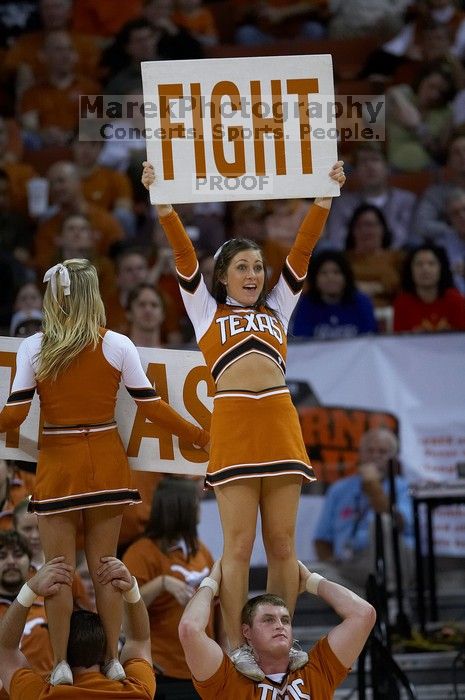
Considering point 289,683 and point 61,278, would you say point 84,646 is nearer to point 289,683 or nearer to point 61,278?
point 289,683

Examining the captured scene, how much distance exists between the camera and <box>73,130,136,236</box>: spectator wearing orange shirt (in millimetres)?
10745

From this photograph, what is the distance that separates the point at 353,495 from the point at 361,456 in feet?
0.81

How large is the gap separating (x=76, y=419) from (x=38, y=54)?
772cm

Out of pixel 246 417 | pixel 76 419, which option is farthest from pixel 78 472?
pixel 246 417

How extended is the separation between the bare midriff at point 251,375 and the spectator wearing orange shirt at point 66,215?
16.7 ft

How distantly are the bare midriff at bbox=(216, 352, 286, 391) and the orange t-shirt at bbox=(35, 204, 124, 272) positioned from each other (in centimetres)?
502

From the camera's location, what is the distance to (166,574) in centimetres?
655

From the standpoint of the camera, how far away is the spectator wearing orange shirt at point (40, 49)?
12.3 m

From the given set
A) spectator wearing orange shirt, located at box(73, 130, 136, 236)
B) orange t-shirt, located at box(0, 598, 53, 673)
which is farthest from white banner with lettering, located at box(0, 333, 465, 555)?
spectator wearing orange shirt, located at box(73, 130, 136, 236)

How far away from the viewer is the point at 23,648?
6039 mm

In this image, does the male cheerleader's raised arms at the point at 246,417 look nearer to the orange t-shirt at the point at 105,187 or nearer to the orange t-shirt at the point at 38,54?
the orange t-shirt at the point at 105,187

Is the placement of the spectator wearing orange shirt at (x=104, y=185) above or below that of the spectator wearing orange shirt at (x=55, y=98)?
below

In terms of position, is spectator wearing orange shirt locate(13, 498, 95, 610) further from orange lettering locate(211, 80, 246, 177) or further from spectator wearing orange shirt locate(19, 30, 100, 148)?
spectator wearing orange shirt locate(19, 30, 100, 148)

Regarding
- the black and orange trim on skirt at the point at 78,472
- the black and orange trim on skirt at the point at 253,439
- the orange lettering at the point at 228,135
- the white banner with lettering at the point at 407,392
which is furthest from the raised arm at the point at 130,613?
the white banner with lettering at the point at 407,392
